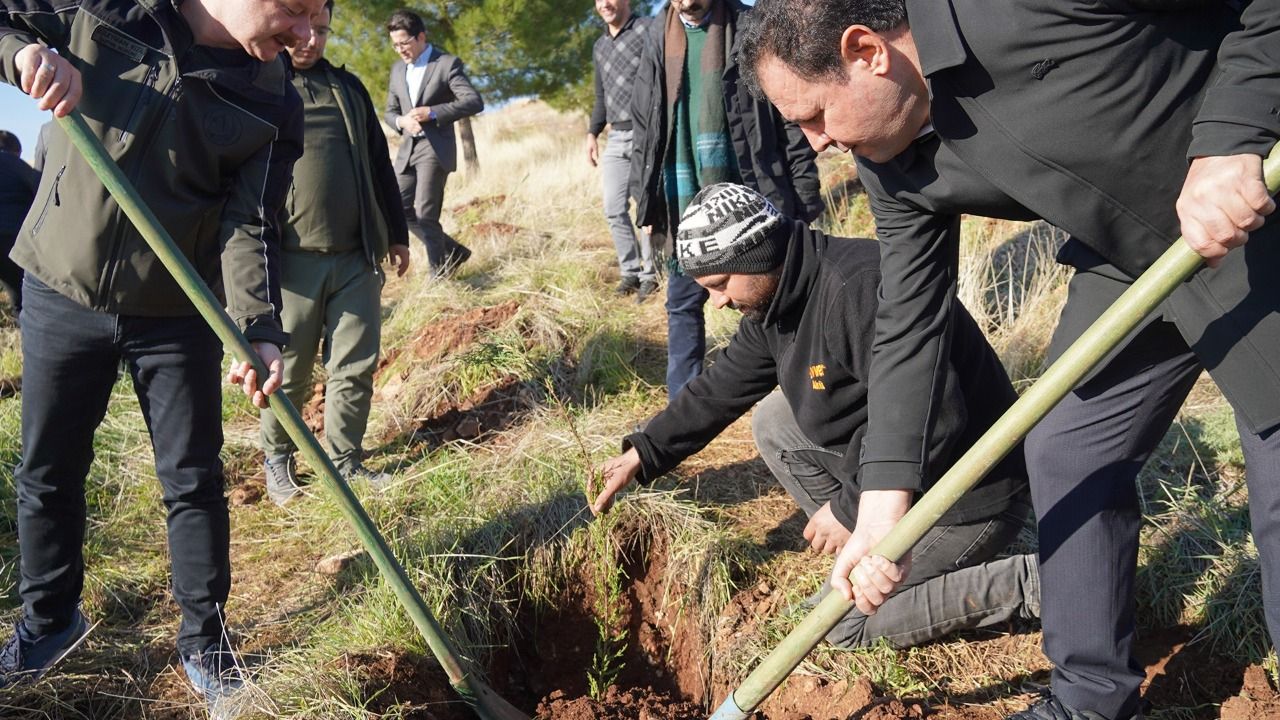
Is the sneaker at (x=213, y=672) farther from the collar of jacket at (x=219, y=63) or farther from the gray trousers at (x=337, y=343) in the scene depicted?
the collar of jacket at (x=219, y=63)

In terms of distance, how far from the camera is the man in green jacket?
247 centimetres

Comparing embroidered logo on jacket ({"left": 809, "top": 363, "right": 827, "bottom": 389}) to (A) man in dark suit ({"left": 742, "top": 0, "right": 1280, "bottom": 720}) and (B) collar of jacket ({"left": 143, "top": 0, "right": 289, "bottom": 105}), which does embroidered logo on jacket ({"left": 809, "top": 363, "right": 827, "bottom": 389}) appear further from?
(B) collar of jacket ({"left": 143, "top": 0, "right": 289, "bottom": 105})

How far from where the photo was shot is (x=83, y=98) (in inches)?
97.0

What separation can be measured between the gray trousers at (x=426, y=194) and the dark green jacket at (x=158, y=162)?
13.4 feet

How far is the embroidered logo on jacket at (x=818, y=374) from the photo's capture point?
2.79 m

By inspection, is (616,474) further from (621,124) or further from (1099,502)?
(621,124)

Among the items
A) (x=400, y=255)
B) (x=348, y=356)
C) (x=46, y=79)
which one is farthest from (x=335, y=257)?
(x=46, y=79)

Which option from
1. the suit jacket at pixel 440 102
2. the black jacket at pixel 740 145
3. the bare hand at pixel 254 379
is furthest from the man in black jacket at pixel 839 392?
the suit jacket at pixel 440 102

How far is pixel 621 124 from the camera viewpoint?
6.81m

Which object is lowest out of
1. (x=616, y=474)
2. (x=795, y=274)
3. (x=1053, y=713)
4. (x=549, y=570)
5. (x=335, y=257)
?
(x=549, y=570)

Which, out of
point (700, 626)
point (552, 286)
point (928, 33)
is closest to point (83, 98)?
point (928, 33)

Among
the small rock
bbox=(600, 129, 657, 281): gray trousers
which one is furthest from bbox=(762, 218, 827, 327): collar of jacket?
bbox=(600, 129, 657, 281): gray trousers

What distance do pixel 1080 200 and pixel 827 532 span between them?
4.53 feet

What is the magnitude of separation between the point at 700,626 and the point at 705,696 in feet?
0.78
